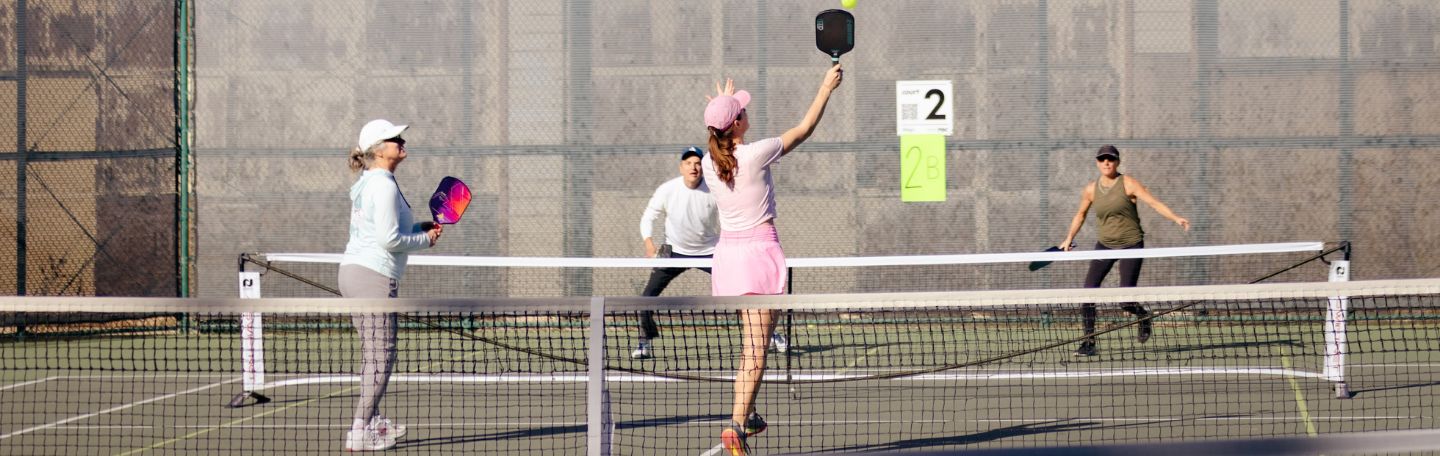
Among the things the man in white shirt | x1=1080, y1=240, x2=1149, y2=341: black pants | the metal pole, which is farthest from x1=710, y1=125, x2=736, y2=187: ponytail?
the metal pole

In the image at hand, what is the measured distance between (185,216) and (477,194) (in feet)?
9.08

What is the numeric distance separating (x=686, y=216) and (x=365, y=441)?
14.6 feet

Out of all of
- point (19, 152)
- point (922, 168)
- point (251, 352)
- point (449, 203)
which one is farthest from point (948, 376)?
point (19, 152)

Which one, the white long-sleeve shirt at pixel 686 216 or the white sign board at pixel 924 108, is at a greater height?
the white sign board at pixel 924 108

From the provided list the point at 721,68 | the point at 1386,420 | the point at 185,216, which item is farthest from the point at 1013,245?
the point at 185,216

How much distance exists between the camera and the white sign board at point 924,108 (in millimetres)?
12852

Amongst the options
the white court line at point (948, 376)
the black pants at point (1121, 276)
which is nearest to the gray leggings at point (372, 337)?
the white court line at point (948, 376)

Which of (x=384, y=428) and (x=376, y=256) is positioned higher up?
(x=376, y=256)

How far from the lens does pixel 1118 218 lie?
1015cm

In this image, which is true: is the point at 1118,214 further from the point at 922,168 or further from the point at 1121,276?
the point at 922,168

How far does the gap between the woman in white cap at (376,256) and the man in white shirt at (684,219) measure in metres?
4.03

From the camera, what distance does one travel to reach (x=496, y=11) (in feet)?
42.8

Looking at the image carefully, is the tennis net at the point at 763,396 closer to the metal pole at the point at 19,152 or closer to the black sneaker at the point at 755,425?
the black sneaker at the point at 755,425

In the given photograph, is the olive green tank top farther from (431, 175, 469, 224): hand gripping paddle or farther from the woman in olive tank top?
(431, 175, 469, 224): hand gripping paddle
